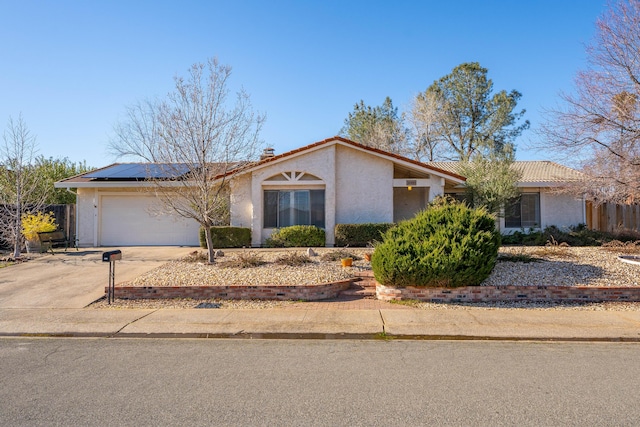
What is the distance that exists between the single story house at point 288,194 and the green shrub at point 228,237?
48cm

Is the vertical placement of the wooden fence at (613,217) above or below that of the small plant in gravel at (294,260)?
above

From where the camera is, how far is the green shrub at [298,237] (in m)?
15.3

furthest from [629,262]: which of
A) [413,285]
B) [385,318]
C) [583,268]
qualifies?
[385,318]

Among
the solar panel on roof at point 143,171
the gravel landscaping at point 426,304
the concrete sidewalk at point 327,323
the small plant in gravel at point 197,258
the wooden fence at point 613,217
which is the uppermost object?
the solar panel on roof at point 143,171

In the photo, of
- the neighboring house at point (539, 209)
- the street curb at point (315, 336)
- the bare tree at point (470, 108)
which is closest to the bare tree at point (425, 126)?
the bare tree at point (470, 108)

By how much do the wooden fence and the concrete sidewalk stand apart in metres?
11.5

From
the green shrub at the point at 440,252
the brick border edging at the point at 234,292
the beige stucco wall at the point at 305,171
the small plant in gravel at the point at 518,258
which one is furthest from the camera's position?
the beige stucco wall at the point at 305,171

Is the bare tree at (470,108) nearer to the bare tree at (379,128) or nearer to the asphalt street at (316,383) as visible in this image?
the bare tree at (379,128)

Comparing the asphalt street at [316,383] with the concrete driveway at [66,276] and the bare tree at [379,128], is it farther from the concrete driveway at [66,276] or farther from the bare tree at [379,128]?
the bare tree at [379,128]

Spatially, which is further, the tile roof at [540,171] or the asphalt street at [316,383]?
the tile roof at [540,171]

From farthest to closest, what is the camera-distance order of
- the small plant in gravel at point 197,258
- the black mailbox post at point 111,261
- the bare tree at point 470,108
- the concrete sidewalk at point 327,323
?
the bare tree at point 470,108
the small plant in gravel at point 197,258
the black mailbox post at point 111,261
the concrete sidewalk at point 327,323

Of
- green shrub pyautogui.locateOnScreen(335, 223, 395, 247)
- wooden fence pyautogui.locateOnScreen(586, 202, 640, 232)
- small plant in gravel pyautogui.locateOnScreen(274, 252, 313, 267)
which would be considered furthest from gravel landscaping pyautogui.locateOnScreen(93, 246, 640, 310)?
wooden fence pyautogui.locateOnScreen(586, 202, 640, 232)

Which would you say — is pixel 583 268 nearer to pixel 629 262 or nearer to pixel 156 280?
pixel 629 262

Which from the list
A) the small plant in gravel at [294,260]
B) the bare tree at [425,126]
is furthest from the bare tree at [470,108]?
the small plant in gravel at [294,260]
